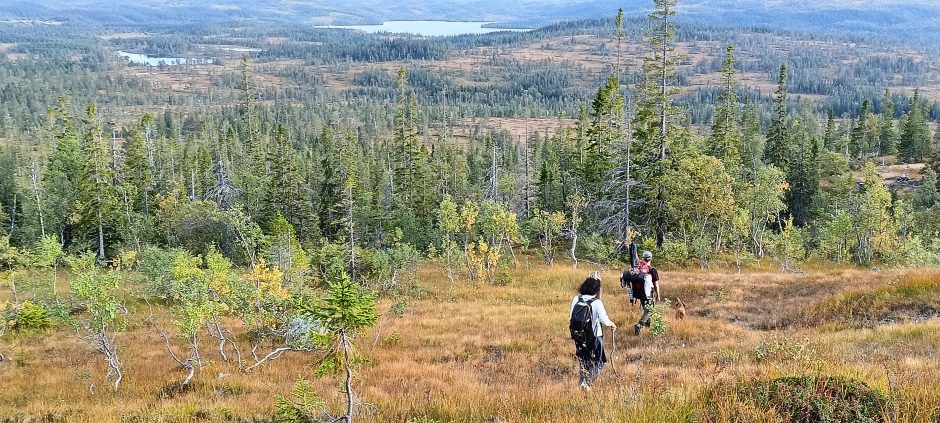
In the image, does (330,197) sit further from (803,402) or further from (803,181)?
(803,402)

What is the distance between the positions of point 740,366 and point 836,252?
→ 42312 millimetres

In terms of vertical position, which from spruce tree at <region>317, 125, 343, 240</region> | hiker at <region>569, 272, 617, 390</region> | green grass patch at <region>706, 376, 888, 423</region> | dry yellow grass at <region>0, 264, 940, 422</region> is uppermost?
green grass patch at <region>706, 376, 888, 423</region>

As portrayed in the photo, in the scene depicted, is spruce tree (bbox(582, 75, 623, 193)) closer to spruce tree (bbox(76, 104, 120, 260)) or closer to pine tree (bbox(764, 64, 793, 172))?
pine tree (bbox(764, 64, 793, 172))

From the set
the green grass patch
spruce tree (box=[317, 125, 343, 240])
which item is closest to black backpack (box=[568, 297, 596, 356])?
the green grass patch

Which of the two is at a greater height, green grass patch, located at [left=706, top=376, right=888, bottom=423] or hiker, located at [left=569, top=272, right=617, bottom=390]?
green grass patch, located at [left=706, top=376, right=888, bottom=423]

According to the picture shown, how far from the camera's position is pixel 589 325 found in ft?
32.2

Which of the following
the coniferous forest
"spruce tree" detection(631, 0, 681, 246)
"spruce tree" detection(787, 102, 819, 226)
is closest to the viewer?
the coniferous forest

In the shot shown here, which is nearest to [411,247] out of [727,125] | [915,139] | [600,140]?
[600,140]

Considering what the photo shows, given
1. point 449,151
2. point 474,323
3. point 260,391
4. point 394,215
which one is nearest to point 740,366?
point 260,391

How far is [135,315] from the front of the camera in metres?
29.5

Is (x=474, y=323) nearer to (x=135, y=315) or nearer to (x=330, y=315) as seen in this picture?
(x=330, y=315)

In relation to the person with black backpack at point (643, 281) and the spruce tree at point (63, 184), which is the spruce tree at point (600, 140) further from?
the spruce tree at point (63, 184)

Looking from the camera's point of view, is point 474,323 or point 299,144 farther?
point 299,144

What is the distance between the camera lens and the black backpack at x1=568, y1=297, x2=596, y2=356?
32.1ft
